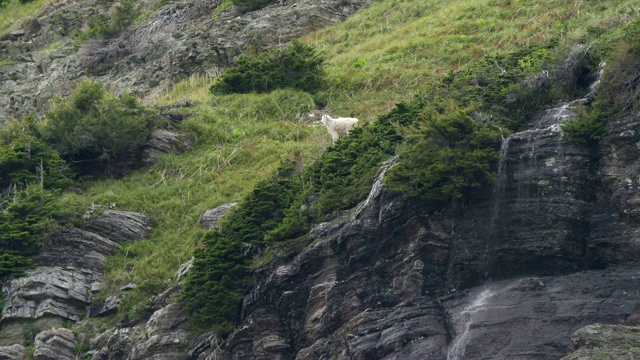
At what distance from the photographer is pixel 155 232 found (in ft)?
94.5

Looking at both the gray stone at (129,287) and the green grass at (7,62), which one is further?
the green grass at (7,62)

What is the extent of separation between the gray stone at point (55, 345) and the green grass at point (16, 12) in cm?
2856

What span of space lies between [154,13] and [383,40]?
11519 mm

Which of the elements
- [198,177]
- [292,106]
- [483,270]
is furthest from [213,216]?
[483,270]

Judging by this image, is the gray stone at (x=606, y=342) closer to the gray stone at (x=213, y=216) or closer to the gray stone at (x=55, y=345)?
the gray stone at (x=55, y=345)

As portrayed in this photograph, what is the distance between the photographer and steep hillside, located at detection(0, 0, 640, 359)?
18969 millimetres

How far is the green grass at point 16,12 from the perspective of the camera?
172 ft

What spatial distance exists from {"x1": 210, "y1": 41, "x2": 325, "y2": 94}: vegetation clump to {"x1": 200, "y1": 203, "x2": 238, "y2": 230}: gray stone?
7.41 metres

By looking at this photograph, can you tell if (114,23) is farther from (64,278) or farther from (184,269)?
(184,269)

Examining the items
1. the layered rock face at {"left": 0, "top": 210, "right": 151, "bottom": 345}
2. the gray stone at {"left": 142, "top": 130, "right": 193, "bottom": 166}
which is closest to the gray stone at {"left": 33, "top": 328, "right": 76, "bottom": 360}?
the layered rock face at {"left": 0, "top": 210, "right": 151, "bottom": 345}

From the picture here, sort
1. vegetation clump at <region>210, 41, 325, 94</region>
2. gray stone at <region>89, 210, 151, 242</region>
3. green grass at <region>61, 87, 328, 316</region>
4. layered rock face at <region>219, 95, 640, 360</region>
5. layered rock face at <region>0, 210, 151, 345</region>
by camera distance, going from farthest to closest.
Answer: vegetation clump at <region>210, 41, 325, 94</region>, gray stone at <region>89, 210, 151, 242</region>, green grass at <region>61, 87, 328, 316</region>, layered rock face at <region>0, 210, 151, 345</region>, layered rock face at <region>219, 95, 640, 360</region>

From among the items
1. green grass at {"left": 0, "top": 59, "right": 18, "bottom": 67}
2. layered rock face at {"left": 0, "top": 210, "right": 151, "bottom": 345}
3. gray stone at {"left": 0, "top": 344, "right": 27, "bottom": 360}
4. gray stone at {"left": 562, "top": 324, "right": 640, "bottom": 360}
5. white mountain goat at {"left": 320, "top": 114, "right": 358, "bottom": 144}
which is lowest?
gray stone at {"left": 0, "top": 344, "right": 27, "bottom": 360}

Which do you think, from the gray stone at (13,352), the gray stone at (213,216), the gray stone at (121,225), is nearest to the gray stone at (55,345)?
the gray stone at (13,352)

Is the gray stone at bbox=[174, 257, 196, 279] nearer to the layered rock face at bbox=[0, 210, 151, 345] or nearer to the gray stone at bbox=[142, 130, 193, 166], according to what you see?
the layered rock face at bbox=[0, 210, 151, 345]
